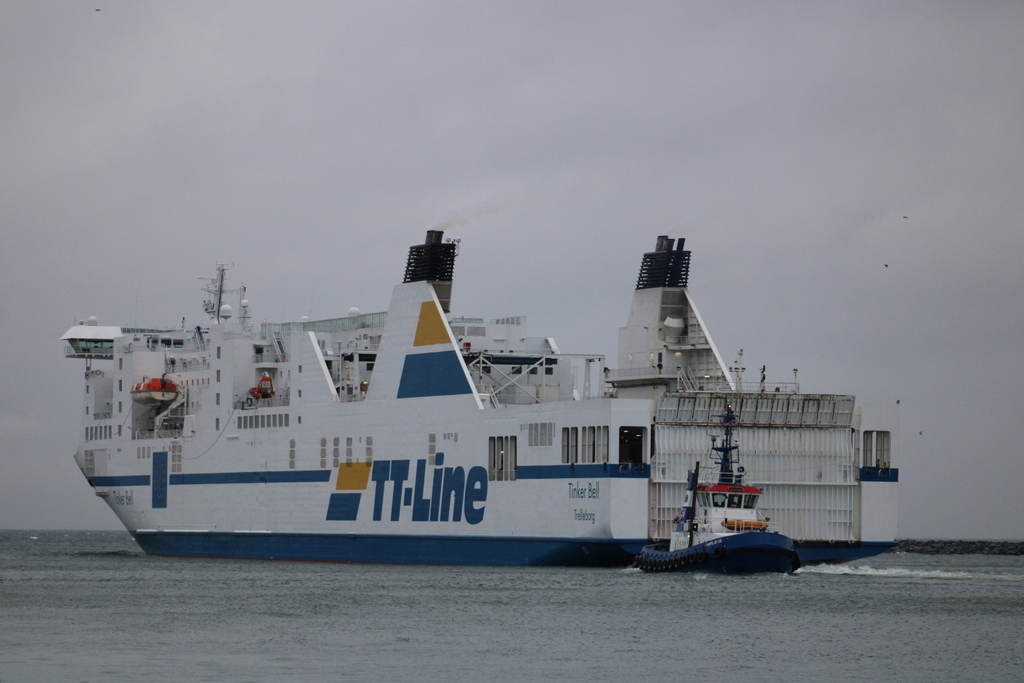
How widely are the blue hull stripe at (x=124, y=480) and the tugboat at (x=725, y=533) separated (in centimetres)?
2443

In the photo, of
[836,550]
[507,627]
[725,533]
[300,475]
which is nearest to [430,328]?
[300,475]

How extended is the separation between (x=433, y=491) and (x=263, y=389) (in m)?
9.94

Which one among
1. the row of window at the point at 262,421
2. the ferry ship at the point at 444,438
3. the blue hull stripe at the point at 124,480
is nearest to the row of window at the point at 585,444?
the ferry ship at the point at 444,438

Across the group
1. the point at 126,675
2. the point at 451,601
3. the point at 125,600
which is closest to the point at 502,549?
the point at 451,601

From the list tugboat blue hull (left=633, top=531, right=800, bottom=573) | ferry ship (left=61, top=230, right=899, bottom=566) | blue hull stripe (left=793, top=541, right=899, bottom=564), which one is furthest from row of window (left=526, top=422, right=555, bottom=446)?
blue hull stripe (left=793, top=541, right=899, bottom=564)

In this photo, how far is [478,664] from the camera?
27578 millimetres

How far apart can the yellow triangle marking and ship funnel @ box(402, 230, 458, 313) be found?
0.66 metres

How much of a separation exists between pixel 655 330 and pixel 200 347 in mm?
19383

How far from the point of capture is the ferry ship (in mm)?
43188

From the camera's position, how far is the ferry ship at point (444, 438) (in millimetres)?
43188

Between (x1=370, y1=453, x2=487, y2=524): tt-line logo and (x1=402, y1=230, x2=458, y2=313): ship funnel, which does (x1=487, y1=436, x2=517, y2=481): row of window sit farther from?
(x1=402, y1=230, x2=458, y2=313): ship funnel

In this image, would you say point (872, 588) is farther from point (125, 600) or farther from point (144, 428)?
point (144, 428)

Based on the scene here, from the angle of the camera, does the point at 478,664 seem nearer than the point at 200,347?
Yes

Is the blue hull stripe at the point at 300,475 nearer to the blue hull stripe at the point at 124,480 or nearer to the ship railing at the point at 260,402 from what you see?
the blue hull stripe at the point at 124,480
